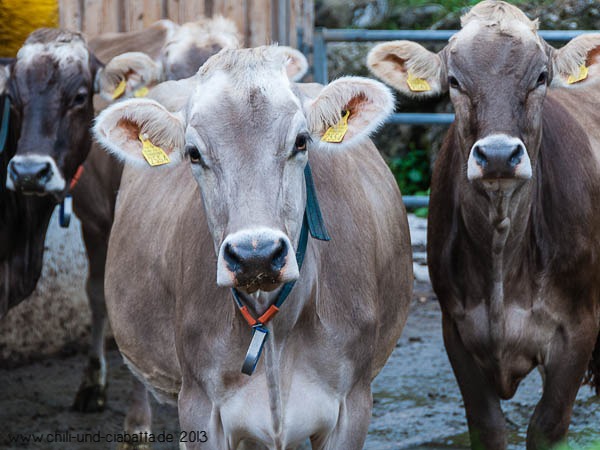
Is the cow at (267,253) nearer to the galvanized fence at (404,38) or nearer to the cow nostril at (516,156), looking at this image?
the cow nostril at (516,156)

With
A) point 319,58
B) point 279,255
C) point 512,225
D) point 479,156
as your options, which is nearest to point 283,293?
point 279,255

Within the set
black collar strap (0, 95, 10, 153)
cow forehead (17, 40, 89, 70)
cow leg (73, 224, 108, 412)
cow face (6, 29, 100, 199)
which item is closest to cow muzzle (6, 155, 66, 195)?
cow face (6, 29, 100, 199)

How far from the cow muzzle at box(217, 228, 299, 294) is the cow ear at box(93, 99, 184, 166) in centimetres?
62

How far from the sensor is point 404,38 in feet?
26.7

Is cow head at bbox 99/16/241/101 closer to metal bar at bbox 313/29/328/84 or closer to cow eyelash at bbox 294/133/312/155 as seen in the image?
metal bar at bbox 313/29/328/84

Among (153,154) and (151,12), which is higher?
(153,154)

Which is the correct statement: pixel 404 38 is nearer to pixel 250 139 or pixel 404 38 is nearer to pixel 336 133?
pixel 336 133

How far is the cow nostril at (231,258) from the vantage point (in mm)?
3340

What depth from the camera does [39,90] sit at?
5.87 m

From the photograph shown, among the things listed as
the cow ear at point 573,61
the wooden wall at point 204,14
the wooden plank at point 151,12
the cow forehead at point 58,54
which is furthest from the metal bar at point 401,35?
the cow ear at point 573,61

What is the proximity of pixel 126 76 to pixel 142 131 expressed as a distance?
2.56m

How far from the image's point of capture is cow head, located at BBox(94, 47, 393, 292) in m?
3.38

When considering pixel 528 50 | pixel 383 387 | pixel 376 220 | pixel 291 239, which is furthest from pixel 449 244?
pixel 383 387

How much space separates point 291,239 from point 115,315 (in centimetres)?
175
